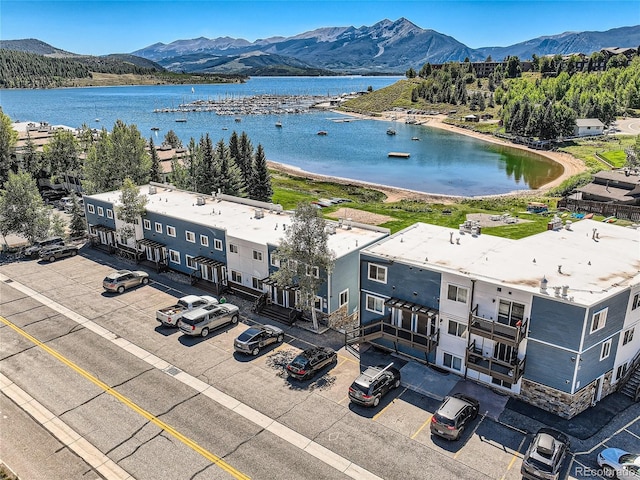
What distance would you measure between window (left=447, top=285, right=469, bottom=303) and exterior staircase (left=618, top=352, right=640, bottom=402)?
10392 millimetres

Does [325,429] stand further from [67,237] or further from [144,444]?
[67,237]

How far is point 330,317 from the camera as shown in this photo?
35.3m

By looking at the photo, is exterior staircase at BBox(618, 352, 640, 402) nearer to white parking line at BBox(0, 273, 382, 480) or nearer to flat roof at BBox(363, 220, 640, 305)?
flat roof at BBox(363, 220, 640, 305)

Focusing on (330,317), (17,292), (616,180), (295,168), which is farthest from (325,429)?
(295,168)

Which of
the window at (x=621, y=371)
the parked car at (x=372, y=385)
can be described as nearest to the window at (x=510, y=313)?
the parked car at (x=372, y=385)

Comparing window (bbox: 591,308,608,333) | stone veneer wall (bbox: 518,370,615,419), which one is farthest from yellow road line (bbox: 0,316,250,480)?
window (bbox: 591,308,608,333)

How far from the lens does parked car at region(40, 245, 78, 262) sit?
47.3m

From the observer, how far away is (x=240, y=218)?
148 feet

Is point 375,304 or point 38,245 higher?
point 375,304

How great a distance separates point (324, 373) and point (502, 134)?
163m

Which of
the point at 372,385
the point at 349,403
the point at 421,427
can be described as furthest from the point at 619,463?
the point at 349,403

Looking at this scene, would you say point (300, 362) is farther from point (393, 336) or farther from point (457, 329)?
point (457, 329)

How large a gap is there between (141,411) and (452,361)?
59.1 feet

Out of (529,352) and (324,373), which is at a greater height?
(529,352)
